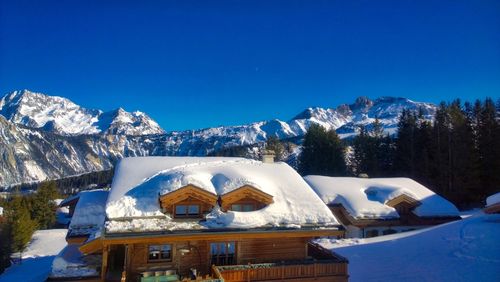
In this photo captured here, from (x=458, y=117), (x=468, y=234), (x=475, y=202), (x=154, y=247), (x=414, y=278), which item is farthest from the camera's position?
(x=458, y=117)

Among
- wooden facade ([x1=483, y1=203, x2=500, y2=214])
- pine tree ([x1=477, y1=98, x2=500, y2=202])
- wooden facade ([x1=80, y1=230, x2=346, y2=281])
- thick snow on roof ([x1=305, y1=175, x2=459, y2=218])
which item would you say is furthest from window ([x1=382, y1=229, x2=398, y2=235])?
pine tree ([x1=477, y1=98, x2=500, y2=202])

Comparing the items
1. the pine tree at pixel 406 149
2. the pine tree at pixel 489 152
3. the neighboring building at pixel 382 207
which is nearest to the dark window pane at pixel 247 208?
the neighboring building at pixel 382 207

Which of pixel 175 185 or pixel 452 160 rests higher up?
pixel 452 160

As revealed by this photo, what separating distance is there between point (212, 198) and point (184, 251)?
276 cm

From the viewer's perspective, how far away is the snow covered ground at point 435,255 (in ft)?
67.8

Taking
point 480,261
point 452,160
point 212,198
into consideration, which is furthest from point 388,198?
point 212,198

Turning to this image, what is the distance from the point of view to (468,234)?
84.4ft

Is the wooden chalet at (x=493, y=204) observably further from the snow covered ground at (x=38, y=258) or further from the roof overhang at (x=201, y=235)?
the snow covered ground at (x=38, y=258)

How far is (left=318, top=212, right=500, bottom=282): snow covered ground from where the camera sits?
814 inches

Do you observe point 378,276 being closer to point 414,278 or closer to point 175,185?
point 414,278

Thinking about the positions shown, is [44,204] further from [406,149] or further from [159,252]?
[406,149]

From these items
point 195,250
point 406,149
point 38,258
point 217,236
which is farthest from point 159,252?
point 406,149

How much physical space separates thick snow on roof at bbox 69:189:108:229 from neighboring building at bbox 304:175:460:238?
21281 mm

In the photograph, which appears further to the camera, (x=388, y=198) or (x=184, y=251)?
(x=388, y=198)
